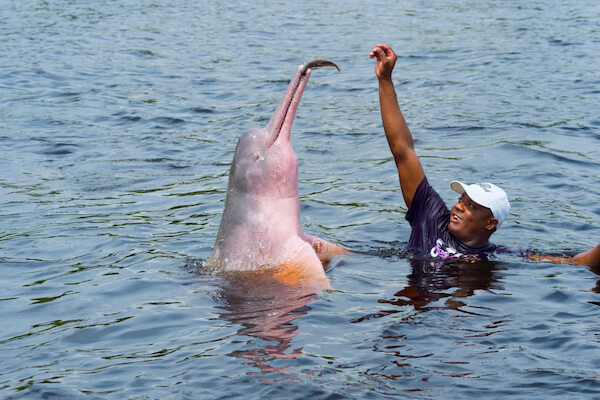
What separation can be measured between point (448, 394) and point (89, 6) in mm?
21267

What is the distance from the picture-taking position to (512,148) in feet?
36.4

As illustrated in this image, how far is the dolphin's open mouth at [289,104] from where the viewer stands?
604cm

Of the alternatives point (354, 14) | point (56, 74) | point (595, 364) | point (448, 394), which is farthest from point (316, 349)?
point (354, 14)

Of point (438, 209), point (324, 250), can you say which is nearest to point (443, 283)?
point (438, 209)

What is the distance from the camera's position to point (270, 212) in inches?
251

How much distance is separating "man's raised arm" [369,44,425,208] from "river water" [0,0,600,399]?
29.6 inches

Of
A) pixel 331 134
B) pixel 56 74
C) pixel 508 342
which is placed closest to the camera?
pixel 508 342

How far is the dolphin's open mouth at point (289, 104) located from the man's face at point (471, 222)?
1.60m

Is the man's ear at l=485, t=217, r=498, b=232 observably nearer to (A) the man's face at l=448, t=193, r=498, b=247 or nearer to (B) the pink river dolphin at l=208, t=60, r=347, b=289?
(A) the man's face at l=448, t=193, r=498, b=247

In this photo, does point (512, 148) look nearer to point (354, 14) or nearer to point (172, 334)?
point (172, 334)

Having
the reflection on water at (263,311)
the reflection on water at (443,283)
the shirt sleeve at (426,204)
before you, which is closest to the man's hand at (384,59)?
the shirt sleeve at (426,204)

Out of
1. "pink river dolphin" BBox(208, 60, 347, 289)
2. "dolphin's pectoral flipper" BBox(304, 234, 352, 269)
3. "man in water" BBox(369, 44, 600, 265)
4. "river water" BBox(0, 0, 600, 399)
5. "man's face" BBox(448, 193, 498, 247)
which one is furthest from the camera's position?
"dolphin's pectoral flipper" BBox(304, 234, 352, 269)

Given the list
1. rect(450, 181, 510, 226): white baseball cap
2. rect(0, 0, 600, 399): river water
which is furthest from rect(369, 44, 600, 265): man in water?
rect(0, 0, 600, 399): river water

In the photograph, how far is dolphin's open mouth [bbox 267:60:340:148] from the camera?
6043 mm
